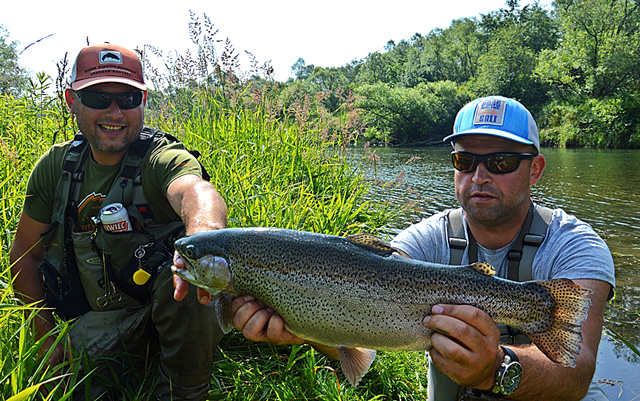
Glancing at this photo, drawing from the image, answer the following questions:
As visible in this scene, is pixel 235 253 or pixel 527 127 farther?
pixel 527 127

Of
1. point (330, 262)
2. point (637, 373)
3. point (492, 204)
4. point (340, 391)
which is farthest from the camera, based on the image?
point (637, 373)

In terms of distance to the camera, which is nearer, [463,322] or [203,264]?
[463,322]

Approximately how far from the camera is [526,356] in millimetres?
2137

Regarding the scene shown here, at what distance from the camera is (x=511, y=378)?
6.81 feet

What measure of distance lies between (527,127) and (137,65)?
3064 millimetres

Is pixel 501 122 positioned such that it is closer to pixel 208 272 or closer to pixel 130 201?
pixel 208 272

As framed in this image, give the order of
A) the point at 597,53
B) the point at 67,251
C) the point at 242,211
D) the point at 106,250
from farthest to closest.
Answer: the point at 597,53, the point at 242,211, the point at 67,251, the point at 106,250

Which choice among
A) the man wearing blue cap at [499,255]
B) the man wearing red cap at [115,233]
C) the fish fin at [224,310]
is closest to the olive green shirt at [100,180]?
the man wearing red cap at [115,233]

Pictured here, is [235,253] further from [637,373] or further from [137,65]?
[637,373]

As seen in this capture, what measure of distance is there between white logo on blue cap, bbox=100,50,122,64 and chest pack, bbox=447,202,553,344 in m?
2.92

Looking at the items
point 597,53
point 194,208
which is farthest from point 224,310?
point 597,53

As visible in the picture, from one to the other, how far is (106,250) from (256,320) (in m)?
1.55

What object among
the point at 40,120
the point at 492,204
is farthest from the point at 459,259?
the point at 40,120

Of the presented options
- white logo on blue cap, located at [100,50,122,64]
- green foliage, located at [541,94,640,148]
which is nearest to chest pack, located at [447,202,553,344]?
white logo on blue cap, located at [100,50,122,64]
